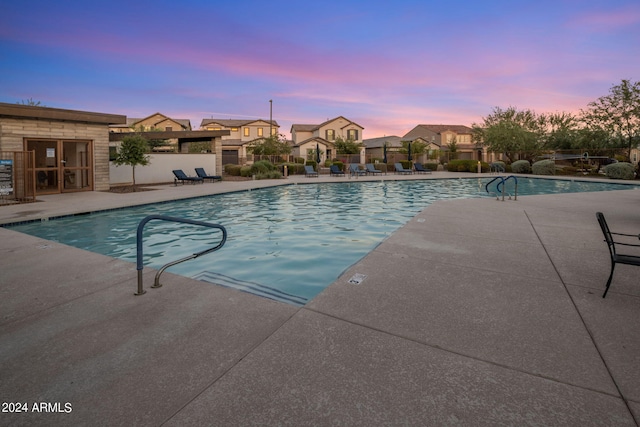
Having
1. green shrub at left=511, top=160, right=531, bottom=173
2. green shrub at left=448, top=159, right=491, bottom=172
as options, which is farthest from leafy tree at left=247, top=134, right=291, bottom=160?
green shrub at left=511, top=160, right=531, bottom=173

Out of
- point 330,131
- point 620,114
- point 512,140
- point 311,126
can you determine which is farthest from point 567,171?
point 311,126

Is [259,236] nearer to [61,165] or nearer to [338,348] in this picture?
[338,348]

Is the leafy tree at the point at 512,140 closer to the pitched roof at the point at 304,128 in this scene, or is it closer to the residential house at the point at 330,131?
the residential house at the point at 330,131

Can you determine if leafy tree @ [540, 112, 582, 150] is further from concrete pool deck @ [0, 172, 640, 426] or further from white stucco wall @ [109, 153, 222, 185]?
concrete pool deck @ [0, 172, 640, 426]

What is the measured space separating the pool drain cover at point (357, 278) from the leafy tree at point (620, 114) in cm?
3572

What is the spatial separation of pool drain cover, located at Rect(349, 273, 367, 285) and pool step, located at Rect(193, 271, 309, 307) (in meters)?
0.69

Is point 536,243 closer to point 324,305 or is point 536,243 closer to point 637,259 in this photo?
point 637,259

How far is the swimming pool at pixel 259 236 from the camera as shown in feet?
18.4

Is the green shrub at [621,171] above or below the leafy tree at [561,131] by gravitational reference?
below

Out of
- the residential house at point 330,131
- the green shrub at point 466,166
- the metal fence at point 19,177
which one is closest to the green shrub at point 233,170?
the metal fence at point 19,177

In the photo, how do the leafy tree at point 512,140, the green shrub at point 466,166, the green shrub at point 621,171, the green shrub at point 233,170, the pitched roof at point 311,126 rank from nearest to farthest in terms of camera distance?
the green shrub at point 621,171 → the green shrub at point 233,170 → the green shrub at point 466,166 → the leafy tree at point 512,140 → the pitched roof at point 311,126

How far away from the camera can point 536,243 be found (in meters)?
6.37

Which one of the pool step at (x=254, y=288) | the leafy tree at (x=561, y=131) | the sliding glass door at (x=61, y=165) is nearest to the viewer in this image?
the pool step at (x=254, y=288)

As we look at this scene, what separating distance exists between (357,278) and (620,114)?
1452 inches
